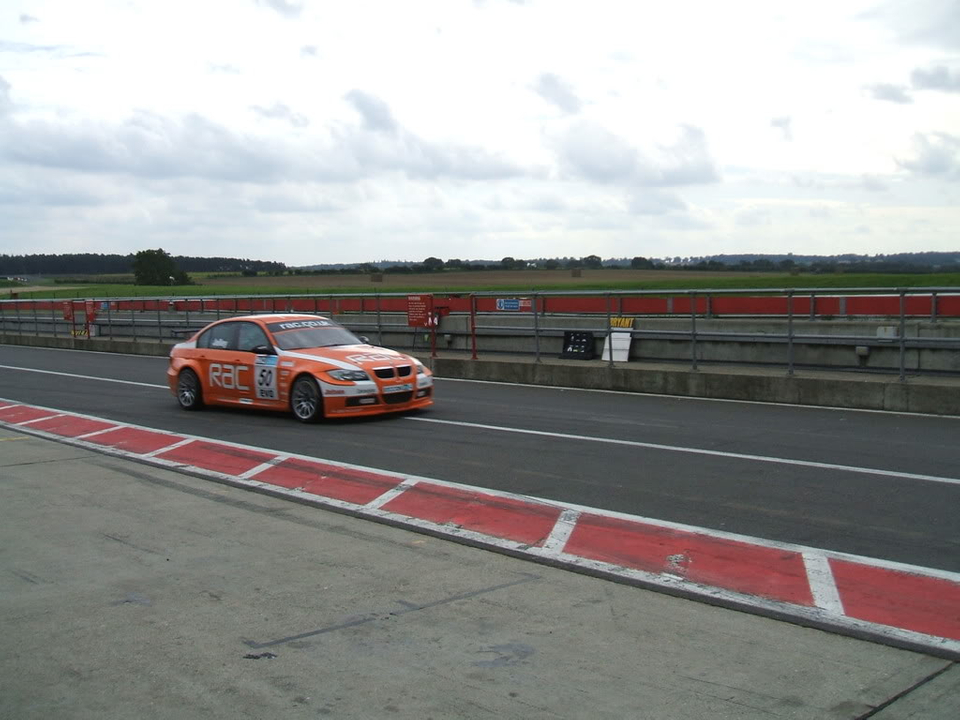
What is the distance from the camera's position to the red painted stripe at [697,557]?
20.3 feet

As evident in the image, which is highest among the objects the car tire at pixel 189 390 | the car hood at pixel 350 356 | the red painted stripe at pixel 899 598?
the car hood at pixel 350 356

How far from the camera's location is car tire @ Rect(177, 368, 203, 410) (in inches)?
600

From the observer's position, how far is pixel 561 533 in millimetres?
7488

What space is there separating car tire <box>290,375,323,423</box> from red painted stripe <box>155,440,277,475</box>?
5.93 ft

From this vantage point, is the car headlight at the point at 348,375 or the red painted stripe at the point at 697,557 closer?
the red painted stripe at the point at 697,557

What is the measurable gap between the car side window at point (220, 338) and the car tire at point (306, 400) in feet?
5.32

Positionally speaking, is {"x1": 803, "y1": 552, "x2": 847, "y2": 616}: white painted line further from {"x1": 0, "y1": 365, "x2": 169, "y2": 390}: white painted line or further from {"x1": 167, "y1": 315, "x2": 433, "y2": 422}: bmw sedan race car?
{"x1": 0, "y1": 365, "x2": 169, "y2": 390}: white painted line

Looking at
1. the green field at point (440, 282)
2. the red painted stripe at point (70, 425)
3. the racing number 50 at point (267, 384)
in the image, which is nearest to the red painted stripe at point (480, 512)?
the racing number 50 at point (267, 384)

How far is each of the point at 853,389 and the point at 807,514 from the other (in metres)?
6.74

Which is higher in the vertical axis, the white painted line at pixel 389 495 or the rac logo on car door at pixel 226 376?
the rac logo on car door at pixel 226 376

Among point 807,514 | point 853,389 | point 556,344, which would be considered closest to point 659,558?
point 807,514

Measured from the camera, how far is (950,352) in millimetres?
15523

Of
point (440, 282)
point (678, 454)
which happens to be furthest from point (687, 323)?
point (440, 282)

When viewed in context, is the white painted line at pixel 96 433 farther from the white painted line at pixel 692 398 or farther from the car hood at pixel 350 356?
the white painted line at pixel 692 398
